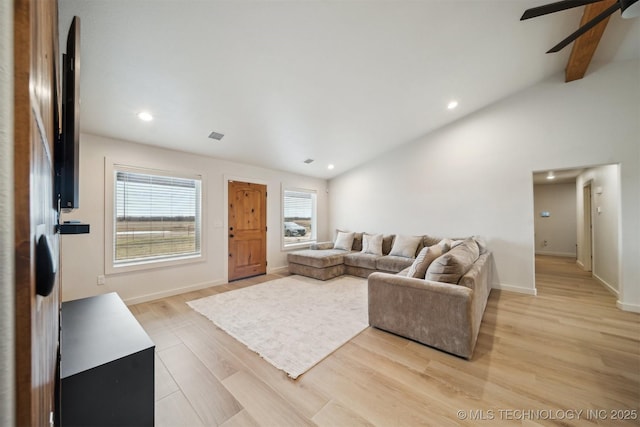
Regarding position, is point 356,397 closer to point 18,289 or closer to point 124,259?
point 18,289

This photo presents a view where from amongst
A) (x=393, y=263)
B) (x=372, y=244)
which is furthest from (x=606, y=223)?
(x=372, y=244)

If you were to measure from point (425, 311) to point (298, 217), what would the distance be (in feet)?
13.4

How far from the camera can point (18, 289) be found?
10.4 inches

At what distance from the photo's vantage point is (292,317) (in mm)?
2885

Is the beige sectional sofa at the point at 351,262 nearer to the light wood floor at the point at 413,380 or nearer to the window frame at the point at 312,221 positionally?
the window frame at the point at 312,221

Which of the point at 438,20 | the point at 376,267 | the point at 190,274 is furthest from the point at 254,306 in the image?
the point at 438,20

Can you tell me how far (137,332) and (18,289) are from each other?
1.26 metres

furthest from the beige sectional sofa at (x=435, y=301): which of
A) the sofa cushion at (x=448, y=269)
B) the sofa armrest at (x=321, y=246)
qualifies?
the sofa armrest at (x=321, y=246)

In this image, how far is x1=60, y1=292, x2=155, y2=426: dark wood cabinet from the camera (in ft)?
3.10

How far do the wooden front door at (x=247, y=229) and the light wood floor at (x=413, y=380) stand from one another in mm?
1877

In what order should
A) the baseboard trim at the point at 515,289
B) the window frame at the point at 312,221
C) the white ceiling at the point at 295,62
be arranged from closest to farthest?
the white ceiling at the point at 295,62
the baseboard trim at the point at 515,289
the window frame at the point at 312,221

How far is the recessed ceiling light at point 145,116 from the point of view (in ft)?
9.20

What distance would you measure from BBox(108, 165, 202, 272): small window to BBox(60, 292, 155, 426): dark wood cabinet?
2.55 m

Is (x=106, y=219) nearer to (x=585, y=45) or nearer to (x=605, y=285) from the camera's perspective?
(x=585, y=45)
